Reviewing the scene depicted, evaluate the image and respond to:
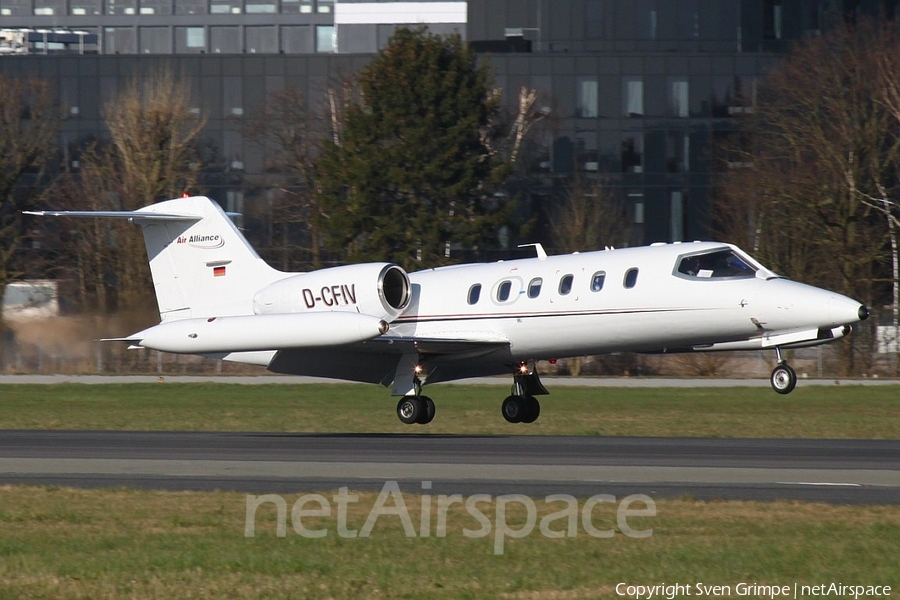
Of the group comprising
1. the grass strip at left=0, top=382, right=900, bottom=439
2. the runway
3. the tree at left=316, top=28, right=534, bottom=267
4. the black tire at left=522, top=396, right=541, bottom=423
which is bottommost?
the grass strip at left=0, top=382, right=900, bottom=439

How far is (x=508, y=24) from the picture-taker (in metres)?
60.4

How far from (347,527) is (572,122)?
47507 mm

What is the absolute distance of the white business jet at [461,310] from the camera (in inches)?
827

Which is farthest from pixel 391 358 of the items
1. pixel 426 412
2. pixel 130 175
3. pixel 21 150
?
pixel 21 150

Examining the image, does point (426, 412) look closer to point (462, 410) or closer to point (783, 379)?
point (462, 410)

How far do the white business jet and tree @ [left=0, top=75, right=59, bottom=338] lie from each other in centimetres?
2974

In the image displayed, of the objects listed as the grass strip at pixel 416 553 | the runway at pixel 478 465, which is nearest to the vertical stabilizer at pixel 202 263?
the runway at pixel 478 465

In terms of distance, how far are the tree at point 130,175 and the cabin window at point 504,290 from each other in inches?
1079

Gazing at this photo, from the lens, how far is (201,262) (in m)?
25.2

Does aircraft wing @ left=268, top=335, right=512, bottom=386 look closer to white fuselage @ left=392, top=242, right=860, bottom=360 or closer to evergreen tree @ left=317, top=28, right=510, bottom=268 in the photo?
white fuselage @ left=392, top=242, right=860, bottom=360

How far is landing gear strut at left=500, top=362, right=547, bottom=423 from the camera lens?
24609mm

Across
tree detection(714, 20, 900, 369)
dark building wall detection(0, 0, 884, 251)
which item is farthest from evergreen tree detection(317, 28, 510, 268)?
tree detection(714, 20, 900, 369)

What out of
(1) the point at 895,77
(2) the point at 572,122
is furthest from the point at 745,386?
(2) the point at 572,122

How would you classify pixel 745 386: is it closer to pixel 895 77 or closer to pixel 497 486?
pixel 895 77
